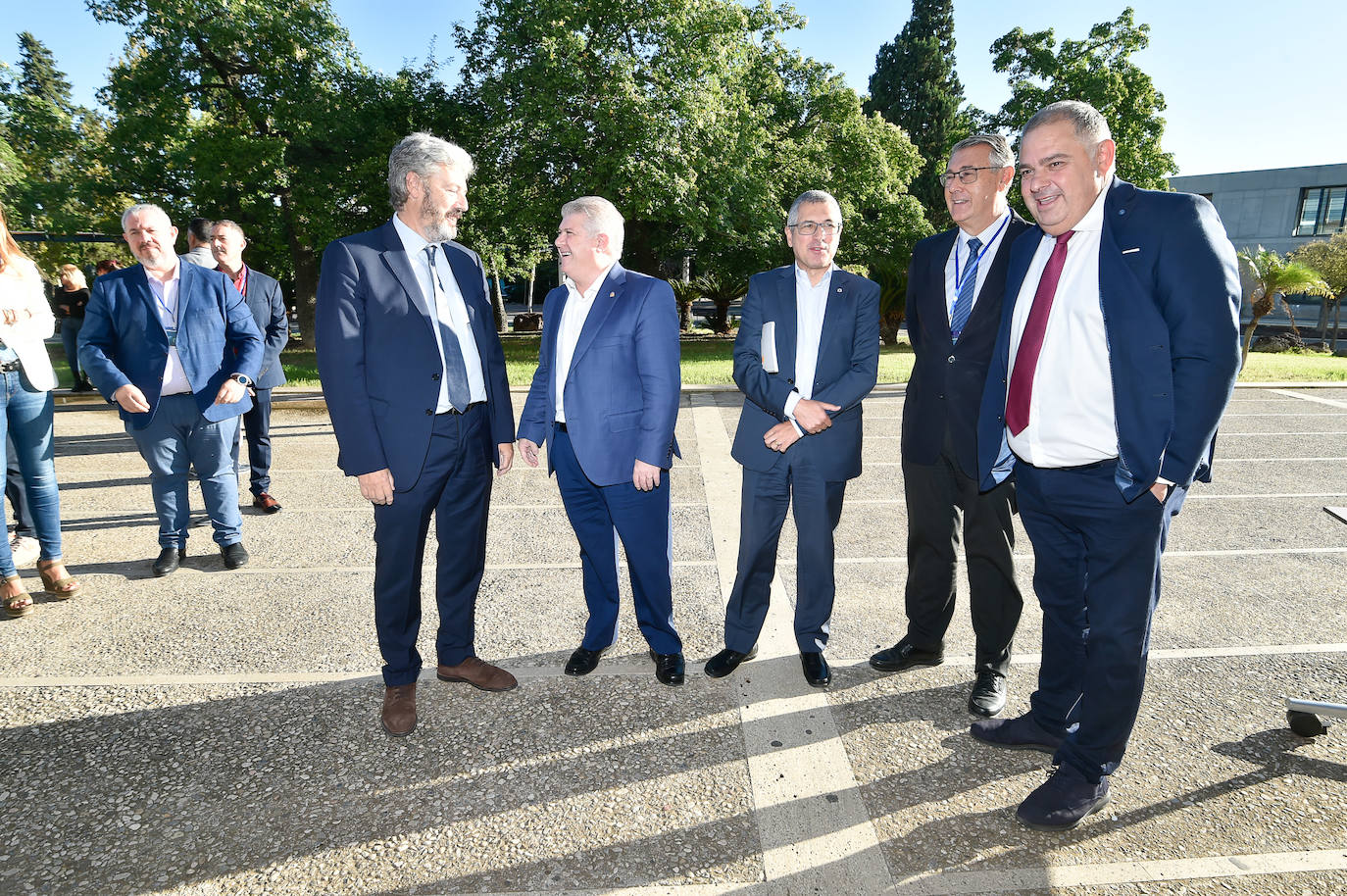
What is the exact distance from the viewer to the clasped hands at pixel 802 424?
3.21 meters

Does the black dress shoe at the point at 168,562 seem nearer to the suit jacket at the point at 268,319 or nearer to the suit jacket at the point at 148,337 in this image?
the suit jacket at the point at 148,337

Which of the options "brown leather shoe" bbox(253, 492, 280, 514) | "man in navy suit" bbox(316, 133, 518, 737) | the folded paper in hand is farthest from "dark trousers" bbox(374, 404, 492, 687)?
"brown leather shoe" bbox(253, 492, 280, 514)

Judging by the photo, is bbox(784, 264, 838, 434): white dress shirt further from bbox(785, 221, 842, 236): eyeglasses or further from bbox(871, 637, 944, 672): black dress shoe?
bbox(871, 637, 944, 672): black dress shoe

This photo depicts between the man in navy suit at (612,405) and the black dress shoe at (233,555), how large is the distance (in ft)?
8.69

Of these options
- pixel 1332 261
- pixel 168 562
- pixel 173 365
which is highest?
pixel 1332 261

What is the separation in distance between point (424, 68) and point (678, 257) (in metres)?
12.0

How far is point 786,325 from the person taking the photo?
3375 millimetres

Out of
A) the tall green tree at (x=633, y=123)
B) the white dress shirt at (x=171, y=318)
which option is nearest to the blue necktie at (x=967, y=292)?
the white dress shirt at (x=171, y=318)

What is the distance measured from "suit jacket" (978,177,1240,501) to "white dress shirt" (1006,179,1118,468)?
7cm

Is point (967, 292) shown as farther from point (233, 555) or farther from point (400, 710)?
point (233, 555)

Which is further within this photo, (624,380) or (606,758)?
(624,380)

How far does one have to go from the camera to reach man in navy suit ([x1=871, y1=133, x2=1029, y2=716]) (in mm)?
3092

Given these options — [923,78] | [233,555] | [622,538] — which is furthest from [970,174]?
[923,78]

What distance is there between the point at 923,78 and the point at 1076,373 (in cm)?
4065
